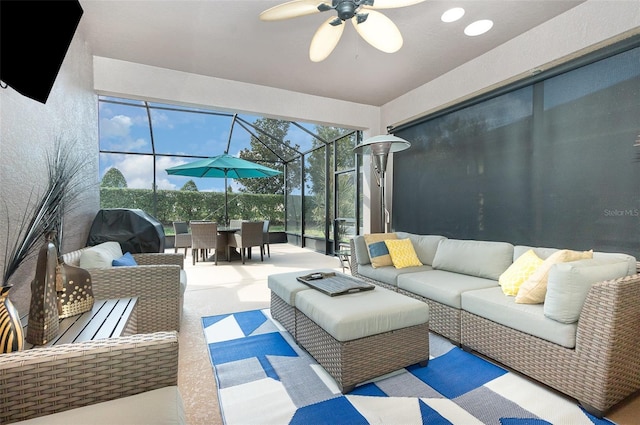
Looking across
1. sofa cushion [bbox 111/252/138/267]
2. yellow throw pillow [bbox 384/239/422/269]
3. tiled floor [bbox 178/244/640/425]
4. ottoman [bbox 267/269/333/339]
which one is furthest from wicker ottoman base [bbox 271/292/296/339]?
yellow throw pillow [bbox 384/239/422/269]

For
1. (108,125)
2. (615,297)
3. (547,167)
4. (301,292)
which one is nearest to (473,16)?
(547,167)

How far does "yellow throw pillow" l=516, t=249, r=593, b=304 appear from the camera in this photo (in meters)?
2.06

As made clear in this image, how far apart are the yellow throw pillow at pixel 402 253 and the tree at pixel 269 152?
530 cm

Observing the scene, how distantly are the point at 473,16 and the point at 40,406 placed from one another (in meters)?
3.88

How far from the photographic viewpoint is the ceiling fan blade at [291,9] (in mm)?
2057

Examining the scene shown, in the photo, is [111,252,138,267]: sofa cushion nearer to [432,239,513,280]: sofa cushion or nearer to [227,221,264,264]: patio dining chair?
[432,239,513,280]: sofa cushion

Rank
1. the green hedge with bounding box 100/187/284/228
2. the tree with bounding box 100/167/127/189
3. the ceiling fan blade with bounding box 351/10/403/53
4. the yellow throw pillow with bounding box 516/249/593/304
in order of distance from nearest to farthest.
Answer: the yellow throw pillow with bounding box 516/249/593/304
the ceiling fan blade with bounding box 351/10/403/53
the tree with bounding box 100/167/127/189
the green hedge with bounding box 100/187/284/228

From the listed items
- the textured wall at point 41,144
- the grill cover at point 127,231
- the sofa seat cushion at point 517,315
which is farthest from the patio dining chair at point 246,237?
the sofa seat cushion at point 517,315

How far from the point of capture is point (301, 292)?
2.44 metres

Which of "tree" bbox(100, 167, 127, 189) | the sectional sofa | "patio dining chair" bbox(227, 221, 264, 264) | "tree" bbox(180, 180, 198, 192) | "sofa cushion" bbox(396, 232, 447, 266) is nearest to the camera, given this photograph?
the sectional sofa

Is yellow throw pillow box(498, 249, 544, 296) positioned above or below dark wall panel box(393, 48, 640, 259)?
below

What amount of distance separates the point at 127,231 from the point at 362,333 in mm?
2794

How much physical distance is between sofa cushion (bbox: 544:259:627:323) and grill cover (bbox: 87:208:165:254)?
11.8 feet

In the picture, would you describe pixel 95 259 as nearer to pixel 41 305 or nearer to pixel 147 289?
pixel 147 289
